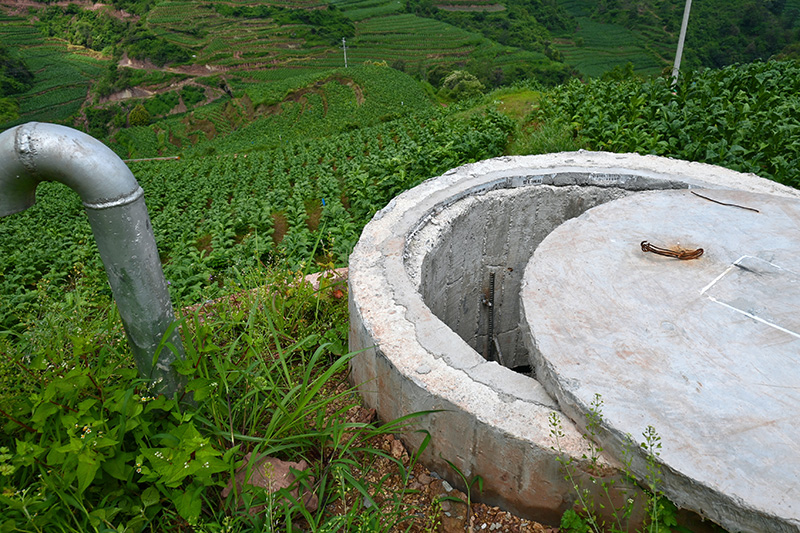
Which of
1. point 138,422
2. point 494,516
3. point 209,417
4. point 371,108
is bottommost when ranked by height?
point 371,108

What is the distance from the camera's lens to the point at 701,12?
47656 millimetres

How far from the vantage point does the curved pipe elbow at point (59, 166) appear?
164cm

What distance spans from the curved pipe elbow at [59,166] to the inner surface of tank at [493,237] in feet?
6.56

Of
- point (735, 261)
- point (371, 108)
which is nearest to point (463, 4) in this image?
point (371, 108)

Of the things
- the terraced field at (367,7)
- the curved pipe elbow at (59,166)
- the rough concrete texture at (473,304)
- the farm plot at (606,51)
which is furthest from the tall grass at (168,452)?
the terraced field at (367,7)

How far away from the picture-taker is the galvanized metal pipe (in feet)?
5.46

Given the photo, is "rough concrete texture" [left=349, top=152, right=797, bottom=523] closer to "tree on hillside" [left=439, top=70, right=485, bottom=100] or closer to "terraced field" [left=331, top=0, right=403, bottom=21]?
"tree on hillside" [left=439, top=70, right=485, bottom=100]

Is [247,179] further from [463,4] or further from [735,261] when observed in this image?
[463,4]

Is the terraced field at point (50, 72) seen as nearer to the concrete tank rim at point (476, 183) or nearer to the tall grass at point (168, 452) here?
the concrete tank rim at point (476, 183)

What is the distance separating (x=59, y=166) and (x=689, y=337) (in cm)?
253

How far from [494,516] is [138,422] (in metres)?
1.46

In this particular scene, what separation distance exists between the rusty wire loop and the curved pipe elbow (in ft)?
8.25

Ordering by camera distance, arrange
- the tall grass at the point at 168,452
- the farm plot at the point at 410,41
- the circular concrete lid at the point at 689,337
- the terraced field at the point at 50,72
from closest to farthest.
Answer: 1. the circular concrete lid at the point at 689,337
2. the tall grass at the point at 168,452
3. the terraced field at the point at 50,72
4. the farm plot at the point at 410,41

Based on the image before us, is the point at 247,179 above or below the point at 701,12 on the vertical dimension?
below
